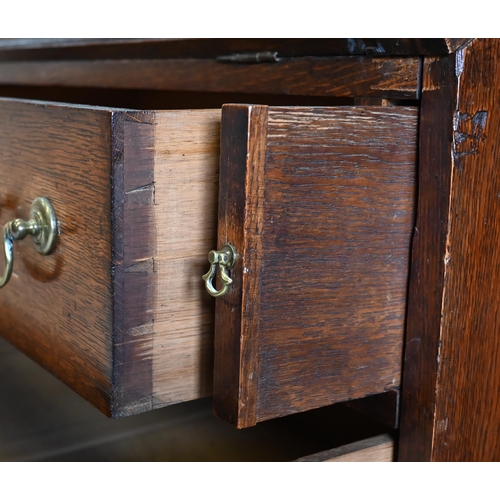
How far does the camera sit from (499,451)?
897mm

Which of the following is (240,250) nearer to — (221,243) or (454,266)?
(221,243)

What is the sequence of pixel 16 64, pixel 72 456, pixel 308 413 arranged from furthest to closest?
pixel 16 64, pixel 308 413, pixel 72 456

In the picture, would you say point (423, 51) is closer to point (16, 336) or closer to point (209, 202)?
point (209, 202)

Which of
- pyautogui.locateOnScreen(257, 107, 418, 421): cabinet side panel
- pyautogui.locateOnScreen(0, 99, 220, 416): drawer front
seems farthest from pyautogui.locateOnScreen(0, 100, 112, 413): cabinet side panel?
pyautogui.locateOnScreen(257, 107, 418, 421): cabinet side panel

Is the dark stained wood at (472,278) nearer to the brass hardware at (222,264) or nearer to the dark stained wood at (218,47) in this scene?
the dark stained wood at (218,47)

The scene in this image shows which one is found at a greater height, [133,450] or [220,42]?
[220,42]

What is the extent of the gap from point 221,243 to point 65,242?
0.49 ft

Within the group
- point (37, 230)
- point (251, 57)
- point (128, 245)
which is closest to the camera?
point (128, 245)

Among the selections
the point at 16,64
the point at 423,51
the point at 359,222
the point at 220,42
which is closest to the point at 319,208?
the point at 359,222

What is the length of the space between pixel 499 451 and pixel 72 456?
1.57 feet

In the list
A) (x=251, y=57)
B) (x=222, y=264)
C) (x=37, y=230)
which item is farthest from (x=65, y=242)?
(x=251, y=57)

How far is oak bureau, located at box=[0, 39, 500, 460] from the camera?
0.66m

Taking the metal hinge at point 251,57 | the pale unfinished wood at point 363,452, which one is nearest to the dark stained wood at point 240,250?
the pale unfinished wood at point 363,452

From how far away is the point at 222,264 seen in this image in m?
0.66
